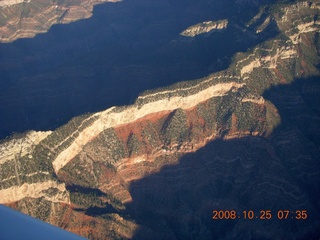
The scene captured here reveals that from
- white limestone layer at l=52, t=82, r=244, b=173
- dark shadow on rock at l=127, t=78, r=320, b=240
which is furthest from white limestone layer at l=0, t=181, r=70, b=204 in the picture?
dark shadow on rock at l=127, t=78, r=320, b=240

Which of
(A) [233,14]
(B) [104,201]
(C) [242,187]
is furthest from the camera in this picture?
(A) [233,14]

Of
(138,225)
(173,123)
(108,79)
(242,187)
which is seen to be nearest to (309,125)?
(242,187)

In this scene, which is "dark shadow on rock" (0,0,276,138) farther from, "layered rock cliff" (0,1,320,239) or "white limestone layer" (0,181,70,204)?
"white limestone layer" (0,181,70,204)

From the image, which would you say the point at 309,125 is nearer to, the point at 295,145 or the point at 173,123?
the point at 295,145

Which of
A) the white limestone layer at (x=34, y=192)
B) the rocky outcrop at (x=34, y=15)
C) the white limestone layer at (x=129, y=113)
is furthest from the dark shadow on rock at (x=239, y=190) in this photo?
the rocky outcrop at (x=34, y=15)

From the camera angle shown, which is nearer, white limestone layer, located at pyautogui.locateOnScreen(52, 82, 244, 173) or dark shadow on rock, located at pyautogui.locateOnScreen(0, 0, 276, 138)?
white limestone layer, located at pyautogui.locateOnScreen(52, 82, 244, 173)

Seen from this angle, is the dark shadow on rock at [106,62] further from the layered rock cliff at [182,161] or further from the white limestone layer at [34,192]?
the white limestone layer at [34,192]

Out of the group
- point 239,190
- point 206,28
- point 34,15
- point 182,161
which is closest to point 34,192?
point 182,161
